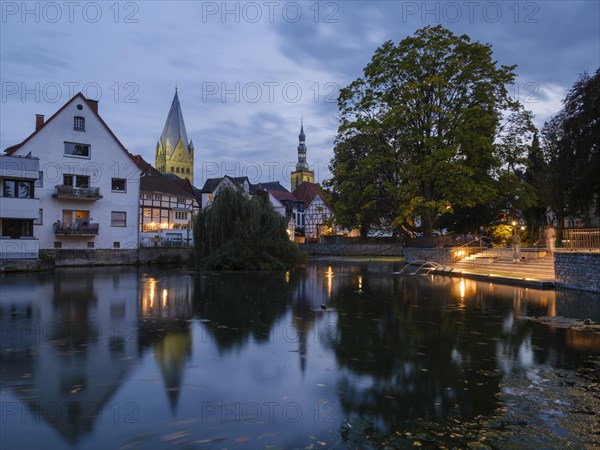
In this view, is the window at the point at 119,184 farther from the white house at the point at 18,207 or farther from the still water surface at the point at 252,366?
the still water surface at the point at 252,366

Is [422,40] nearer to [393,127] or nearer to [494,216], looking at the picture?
[393,127]

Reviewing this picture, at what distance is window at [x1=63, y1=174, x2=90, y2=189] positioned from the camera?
3991 centimetres

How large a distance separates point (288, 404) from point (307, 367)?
171 cm

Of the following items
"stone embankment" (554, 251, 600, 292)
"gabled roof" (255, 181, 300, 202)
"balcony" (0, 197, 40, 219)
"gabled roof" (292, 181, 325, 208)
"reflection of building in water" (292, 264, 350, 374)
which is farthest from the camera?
"gabled roof" (292, 181, 325, 208)

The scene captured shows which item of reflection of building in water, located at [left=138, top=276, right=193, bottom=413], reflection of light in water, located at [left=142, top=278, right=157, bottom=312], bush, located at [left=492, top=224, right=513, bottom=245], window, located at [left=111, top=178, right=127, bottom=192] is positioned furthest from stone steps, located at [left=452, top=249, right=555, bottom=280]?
window, located at [left=111, top=178, right=127, bottom=192]

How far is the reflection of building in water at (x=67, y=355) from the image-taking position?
5.57 m

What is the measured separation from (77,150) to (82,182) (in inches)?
102

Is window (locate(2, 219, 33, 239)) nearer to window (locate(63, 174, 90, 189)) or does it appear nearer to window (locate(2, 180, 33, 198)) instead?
window (locate(2, 180, 33, 198))

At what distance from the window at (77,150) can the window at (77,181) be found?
1.70 m

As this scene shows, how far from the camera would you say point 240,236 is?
3341cm

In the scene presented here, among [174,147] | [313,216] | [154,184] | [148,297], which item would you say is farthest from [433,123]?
[174,147]

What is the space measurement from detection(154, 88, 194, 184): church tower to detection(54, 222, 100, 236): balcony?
97029 mm

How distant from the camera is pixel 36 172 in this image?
3447 cm

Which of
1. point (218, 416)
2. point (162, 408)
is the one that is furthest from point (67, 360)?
point (218, 416)
